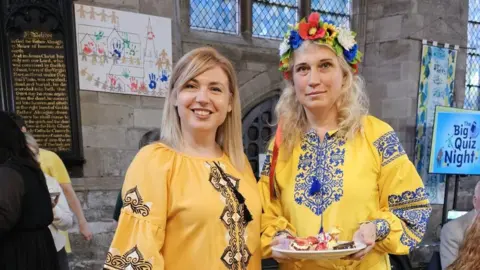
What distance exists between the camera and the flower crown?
1.51 metres

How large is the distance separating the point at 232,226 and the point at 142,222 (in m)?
0.27

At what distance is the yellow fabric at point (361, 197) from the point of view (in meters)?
1.45

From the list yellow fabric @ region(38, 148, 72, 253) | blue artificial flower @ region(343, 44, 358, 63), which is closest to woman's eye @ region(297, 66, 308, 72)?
blue artificial flower @ region(343, 44, 358, 63)

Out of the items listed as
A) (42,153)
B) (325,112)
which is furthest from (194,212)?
(42,153)

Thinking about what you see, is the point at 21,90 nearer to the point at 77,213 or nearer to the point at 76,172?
the point at 76,172

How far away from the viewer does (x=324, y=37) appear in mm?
1505

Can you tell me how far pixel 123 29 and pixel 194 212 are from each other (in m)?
2.97

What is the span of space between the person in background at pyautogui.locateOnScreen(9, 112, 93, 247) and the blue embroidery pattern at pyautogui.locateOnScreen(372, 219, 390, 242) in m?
2.43

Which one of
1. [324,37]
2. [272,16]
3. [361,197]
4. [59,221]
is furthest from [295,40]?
[272,16]

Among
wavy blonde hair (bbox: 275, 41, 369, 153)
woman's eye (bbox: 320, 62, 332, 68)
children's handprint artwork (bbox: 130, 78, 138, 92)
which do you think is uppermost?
woman's eye (bbox: 320, 62, 332, 68)

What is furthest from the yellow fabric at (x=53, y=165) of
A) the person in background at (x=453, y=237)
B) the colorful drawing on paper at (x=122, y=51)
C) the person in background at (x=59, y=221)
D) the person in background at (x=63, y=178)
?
the person in background at (x=453, y=237)

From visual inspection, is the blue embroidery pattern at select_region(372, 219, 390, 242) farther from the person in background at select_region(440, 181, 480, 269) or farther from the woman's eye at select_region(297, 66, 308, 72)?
the person in background at select_region(440, 181, 480, 269)

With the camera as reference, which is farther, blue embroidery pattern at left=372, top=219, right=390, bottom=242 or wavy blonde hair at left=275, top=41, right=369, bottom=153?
wavy blonde hair at left=275, top=41, right=369, bottom=153

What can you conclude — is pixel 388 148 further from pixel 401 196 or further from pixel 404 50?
pixel 404 50
